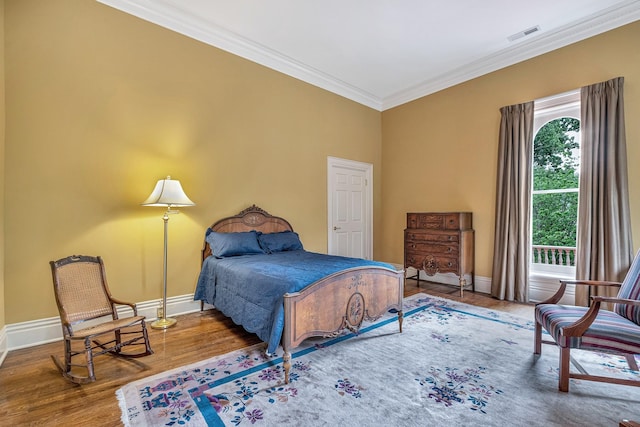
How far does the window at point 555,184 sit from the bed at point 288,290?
2386 mm

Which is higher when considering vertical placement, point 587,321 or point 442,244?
point 442,244

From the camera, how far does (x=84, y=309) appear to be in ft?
7.70

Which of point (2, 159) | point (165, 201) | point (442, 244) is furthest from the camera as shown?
point (442, 244)

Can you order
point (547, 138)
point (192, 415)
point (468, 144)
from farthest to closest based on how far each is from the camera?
point (468, 144), point (547, 138), point (192, 415)

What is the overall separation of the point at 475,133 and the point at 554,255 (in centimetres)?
200

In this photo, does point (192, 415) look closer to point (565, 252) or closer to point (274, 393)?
point (274, 393)

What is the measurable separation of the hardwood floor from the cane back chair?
92mm

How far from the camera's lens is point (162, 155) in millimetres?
3281

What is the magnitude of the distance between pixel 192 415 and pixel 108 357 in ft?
3.86

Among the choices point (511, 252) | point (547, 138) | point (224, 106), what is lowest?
point (511, 252)

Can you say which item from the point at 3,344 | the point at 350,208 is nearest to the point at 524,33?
the point at 350,208

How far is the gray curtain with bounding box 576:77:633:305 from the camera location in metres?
3.10

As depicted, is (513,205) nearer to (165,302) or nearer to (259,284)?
(259,284)

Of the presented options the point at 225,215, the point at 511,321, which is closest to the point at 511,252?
the point at 511,321
